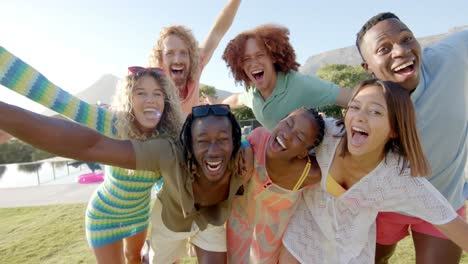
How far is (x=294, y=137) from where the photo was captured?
221cm

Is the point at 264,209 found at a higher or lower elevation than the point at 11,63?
lower

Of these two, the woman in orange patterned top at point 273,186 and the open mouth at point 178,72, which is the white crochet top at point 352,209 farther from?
the open mouth at point 178,72

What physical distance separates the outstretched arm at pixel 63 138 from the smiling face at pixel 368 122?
4.48 feet

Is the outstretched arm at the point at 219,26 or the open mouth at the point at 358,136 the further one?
the outstretched arm at the point at 219,26

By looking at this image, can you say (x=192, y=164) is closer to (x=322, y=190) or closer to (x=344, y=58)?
(x=322, y=190)

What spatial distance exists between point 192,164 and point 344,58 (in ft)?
250

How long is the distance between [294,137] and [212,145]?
1.83 feet

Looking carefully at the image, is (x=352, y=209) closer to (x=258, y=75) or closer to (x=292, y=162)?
(x=292, y=162)

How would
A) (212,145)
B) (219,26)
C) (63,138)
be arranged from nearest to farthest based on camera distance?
1. (63,138)
2. (212,145)
3. (219,26)

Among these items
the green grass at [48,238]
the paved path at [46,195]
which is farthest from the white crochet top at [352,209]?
the paved path at [46,195]

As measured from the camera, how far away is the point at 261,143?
2.38 meters

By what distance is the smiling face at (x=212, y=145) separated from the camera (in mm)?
2094

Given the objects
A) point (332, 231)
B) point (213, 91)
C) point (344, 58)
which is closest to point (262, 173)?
point (332, 231)

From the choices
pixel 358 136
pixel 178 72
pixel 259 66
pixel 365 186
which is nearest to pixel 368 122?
pixel 358 136
